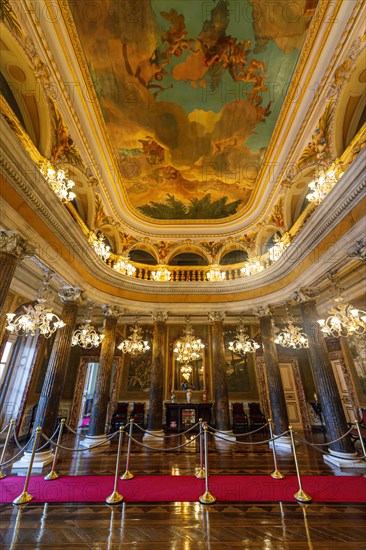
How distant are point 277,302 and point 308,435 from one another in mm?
5677

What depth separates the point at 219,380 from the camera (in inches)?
365

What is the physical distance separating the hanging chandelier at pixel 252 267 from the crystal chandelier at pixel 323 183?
358 cm

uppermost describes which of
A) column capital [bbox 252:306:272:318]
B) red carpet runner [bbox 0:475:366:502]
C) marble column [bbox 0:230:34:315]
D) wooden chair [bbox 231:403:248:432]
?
→ column capital [bbox 252:306:272:318]

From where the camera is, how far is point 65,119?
20.5 feet

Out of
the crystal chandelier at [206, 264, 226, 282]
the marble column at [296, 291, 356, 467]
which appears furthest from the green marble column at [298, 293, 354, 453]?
the crystal chandelier at [206, 264, 226, 282]

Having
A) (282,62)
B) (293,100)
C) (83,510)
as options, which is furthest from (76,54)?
(83,510)

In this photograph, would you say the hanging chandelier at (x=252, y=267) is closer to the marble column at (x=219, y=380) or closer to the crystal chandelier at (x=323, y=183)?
the marble column at (x=219, y=380)

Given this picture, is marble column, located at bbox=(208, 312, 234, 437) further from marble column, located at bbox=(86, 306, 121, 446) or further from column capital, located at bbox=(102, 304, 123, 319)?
marble column, located at bbox=(86, 306, 121, 446)

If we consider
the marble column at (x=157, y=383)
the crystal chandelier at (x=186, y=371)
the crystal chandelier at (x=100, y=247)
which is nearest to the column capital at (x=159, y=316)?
the marble column at (x=157, y=383)

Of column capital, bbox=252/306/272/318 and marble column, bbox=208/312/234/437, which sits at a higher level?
column capital, bbox=252/306/272/318

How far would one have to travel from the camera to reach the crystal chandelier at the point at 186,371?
11.0 meters

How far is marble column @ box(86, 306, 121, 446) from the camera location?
819cm

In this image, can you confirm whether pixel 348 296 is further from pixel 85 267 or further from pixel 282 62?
pixel 85 267

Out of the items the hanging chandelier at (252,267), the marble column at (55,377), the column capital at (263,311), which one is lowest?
the marble column at (55,377)
